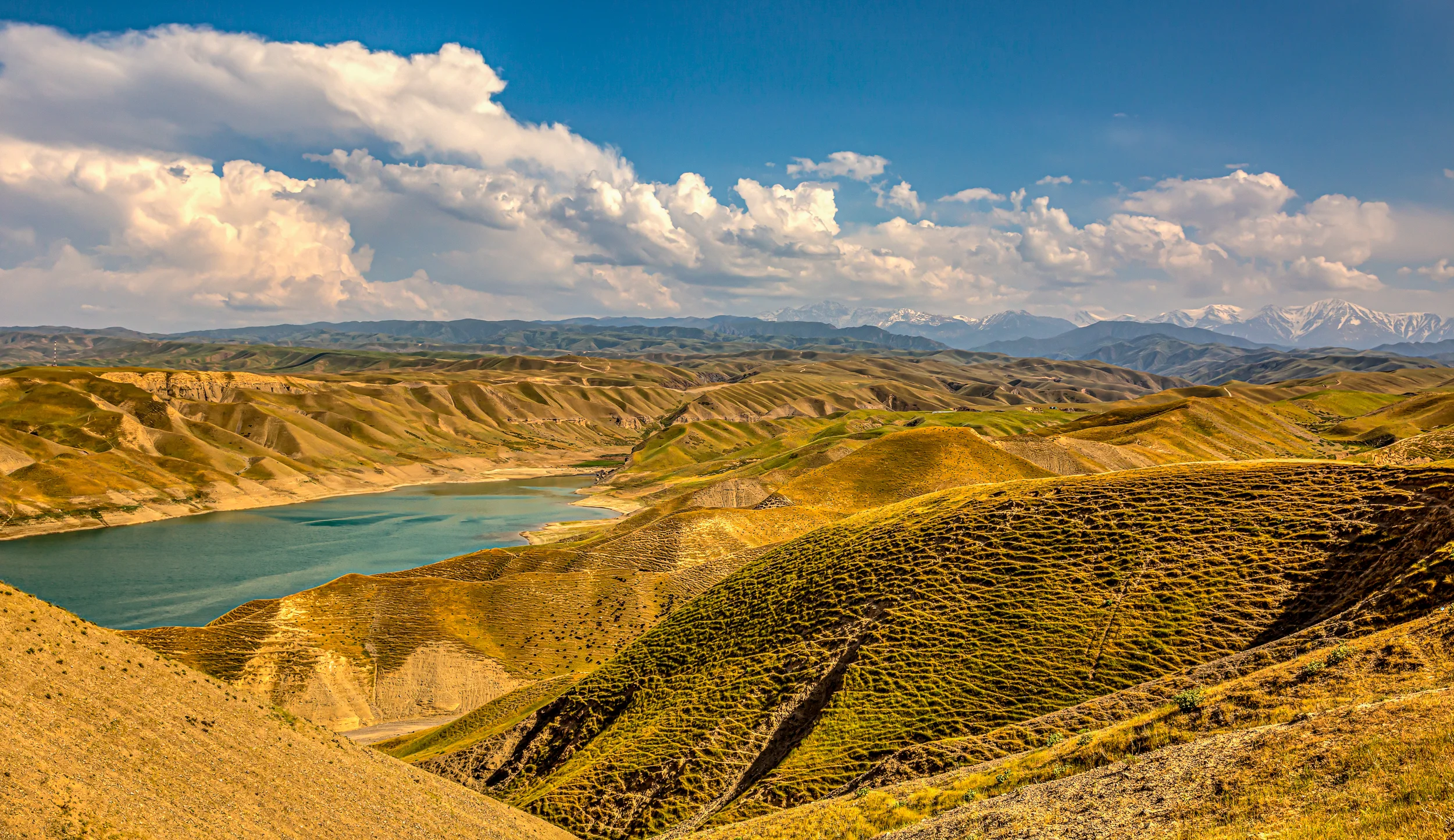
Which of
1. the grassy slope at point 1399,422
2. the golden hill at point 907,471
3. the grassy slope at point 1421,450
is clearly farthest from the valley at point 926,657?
the grassy slope at point 1399,422

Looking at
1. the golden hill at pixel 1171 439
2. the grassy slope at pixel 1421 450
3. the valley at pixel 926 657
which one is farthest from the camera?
the golden hill at pixel 1171 439

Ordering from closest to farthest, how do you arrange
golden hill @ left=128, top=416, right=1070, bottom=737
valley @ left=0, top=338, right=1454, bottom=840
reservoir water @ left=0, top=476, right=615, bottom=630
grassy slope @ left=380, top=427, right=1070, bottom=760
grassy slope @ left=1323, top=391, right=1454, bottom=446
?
1. valley @ left=0, top=338, right=1454, bottom=840
2. golden hill @ left=128, top=416, right=1070, bottom=737
3. grassy slope @ left=380, top=427, right=1070, bottom=760
4. reservoir water @ left=0, top=476, right=615, bottom=630
5. grassy slope @ left=1323, top=391, right=1454, bottom=446

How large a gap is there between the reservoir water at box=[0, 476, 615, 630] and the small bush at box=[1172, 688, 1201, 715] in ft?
353

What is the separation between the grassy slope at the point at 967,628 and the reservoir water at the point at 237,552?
81.5 metres

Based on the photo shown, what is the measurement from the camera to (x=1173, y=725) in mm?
19656

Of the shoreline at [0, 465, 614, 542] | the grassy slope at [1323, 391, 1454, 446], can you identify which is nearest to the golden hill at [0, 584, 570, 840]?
the shoreline at [0, 465, 614, 542]

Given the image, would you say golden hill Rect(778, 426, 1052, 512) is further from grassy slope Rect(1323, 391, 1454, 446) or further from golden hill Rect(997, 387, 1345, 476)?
grassy slope Rect(1323, 391, 1454, 446)

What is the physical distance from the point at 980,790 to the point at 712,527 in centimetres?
6476

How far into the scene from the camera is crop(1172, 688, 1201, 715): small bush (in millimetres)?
20141

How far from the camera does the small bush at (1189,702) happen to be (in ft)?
66.1

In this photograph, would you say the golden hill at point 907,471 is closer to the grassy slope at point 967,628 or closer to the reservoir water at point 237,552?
the grassy slope at point 967,628

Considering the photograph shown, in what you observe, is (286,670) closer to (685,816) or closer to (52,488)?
(685,816)

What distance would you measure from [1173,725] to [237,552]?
15041 centimetres

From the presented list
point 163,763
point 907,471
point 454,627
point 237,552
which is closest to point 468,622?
point 454,627
